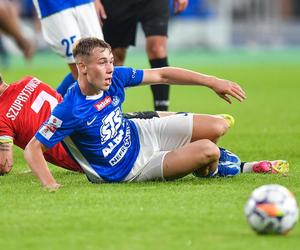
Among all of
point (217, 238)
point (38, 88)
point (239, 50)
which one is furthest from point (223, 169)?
point (239, 50)

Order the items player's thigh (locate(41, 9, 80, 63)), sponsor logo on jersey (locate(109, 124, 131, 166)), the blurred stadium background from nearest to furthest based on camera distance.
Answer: sponsor logo on jersey (locate(109, 124, 131, 166))
player's thigh (locate(41, 9, 80, 63))
the blurred stadium background

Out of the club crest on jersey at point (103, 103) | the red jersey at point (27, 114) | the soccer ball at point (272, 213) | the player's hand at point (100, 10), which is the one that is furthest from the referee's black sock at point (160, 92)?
the soccer ball at point (272, 213)

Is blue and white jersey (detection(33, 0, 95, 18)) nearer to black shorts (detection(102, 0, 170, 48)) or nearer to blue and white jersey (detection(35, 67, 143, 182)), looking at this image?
black shorts (detection(102, 0, 170, 48))

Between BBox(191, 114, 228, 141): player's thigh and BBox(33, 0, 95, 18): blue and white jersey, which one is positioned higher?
BBox(33, 0, 95, 18): blue and white jersey

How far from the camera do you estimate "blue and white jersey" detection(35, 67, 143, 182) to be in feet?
23.1

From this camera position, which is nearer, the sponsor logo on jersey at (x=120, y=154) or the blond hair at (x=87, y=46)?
the blond hair at (x=87, y=46)

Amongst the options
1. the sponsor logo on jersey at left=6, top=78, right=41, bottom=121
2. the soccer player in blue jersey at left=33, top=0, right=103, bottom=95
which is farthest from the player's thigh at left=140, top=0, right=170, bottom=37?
the sponsor logo on jersey at left=6, top=78, right=41, bottom=121

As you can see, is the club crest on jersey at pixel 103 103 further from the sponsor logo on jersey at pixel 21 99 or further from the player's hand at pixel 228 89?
the sponsor logo on jersey at pixel 21 99

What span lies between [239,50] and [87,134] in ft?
87.5

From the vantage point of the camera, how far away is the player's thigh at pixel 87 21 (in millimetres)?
9758

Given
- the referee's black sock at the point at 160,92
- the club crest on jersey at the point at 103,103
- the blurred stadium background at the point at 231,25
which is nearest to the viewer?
the club crest on jersey at the point at 103,103

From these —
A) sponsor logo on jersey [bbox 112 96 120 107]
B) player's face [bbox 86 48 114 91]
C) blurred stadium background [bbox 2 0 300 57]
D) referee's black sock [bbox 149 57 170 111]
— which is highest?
player's face [bbox 86 48 114 91]

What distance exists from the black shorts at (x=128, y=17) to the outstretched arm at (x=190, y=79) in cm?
299

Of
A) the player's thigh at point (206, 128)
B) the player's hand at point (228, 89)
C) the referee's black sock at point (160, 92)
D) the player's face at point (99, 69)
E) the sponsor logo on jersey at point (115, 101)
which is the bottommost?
the referee's black sock at point (160, 92)
